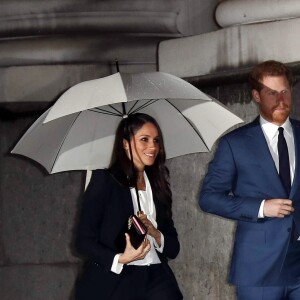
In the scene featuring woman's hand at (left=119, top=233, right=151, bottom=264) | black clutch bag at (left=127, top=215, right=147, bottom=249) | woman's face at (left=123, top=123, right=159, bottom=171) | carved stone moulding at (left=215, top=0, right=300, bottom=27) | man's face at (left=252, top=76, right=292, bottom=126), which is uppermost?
carved stone moulding at (left=215, top=0, right=300, bottom=27)

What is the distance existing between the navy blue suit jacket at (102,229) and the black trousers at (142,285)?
39 millimetres

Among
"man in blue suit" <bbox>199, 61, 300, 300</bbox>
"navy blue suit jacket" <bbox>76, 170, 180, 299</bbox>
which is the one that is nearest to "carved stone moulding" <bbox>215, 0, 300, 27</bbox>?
"man in blue suit" <bbox>199, 61, 300, 300</bbox>

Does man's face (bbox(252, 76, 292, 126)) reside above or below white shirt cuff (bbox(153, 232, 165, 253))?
above

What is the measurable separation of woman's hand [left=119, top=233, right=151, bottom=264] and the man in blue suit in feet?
1.34

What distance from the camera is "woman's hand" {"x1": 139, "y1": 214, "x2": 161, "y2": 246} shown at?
21.1 feet

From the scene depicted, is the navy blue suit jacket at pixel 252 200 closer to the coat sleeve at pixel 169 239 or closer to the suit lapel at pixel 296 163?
the suit lapel at pixel 296 163

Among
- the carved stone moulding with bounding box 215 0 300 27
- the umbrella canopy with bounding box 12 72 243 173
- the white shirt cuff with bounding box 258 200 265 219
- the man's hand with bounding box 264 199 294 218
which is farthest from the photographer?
the carved stone moulding with bounding box 215 0 300 27

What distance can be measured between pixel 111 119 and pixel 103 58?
122 inches

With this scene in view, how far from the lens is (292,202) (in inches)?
248

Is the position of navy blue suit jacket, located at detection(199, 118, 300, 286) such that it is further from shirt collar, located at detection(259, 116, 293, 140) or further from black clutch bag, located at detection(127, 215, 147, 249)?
black clutch bag, located at detection(127, 215, 147, 249)

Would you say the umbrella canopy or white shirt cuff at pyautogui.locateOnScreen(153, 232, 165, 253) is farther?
the umbrella canopy

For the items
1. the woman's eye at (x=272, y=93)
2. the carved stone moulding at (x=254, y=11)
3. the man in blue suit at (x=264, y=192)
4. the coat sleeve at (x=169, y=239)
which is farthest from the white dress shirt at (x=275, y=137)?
the carved stone moulding at (x=254, y=11)

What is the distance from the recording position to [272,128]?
641cm

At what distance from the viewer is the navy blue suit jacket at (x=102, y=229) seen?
6375 millimetres
